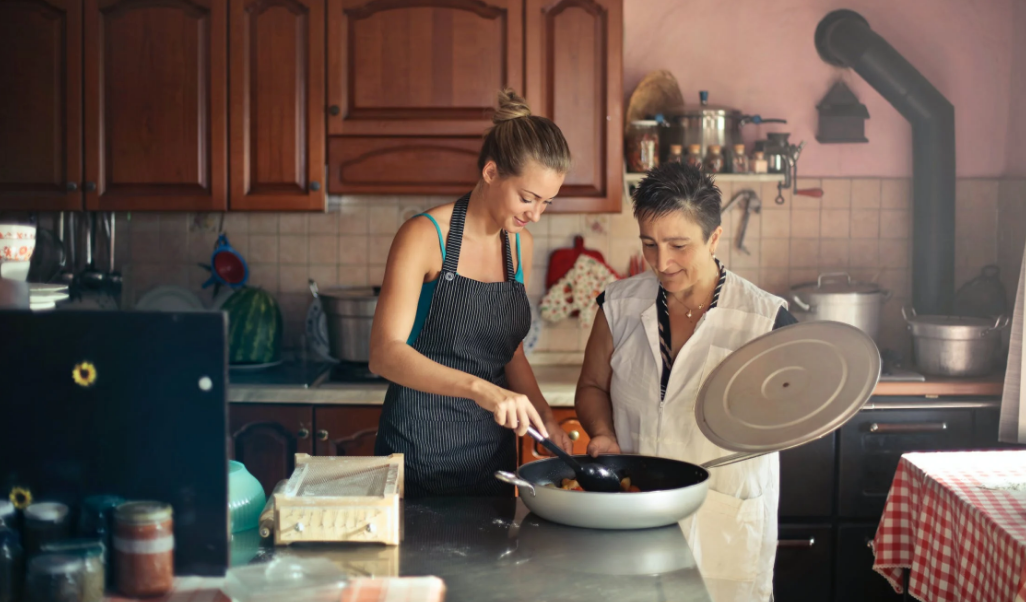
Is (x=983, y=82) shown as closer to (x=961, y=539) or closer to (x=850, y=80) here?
(x=850, y=80)

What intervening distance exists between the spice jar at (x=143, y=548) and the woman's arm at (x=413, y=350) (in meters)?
0.57

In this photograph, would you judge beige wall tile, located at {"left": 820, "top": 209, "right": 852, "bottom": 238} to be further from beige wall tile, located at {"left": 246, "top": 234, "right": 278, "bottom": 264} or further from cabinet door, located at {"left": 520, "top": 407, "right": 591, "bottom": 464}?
beige wall tile, located at {"left": 246, "top": 234, "right": 278, "bottom": 264}

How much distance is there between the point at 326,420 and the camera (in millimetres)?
2842

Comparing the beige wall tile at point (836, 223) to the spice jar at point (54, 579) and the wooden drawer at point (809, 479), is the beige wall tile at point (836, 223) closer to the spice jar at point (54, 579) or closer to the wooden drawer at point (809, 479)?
the wooden drawer at point (809, 479)

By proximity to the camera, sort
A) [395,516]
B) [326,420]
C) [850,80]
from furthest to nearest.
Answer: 1. [850,80]
2. [326,420]
3. [395,516]

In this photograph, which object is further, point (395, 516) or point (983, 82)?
point (983, 82)

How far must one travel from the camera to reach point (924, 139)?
10.7ft

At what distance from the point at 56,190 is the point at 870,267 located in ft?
9.49

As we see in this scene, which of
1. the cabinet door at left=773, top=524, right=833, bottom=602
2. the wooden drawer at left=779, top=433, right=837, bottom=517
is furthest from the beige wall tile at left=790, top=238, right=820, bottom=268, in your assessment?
the cabinet door at left=773, top=524, right=833, bottom=602

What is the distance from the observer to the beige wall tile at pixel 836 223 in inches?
133

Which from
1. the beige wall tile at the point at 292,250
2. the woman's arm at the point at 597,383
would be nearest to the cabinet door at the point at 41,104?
the beige wall tile at the point at 292,250

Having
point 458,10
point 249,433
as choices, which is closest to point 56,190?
point 249,433

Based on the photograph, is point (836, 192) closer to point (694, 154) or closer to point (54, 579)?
point (694, 154)

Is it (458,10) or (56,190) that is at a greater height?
(458,10)
